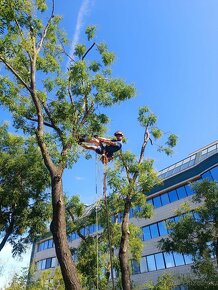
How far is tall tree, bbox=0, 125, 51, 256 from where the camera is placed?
13.9 m

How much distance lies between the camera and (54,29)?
35.7 ft

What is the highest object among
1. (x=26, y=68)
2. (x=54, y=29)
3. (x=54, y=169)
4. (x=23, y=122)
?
(x=54, y=29)

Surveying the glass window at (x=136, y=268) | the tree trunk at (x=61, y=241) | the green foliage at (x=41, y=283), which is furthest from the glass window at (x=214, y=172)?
the tree trunk at (x=61, y=241)

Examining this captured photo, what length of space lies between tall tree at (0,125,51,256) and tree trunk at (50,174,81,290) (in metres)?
7.49

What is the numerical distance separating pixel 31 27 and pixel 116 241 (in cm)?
941

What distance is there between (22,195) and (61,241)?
28.0ft

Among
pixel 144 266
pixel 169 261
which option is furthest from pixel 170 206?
pixel 144 266

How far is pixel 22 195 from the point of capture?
557 inches

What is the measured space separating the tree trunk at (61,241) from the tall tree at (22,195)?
7486 millimetres

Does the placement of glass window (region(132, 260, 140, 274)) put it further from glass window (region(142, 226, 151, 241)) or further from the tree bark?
the tree bark

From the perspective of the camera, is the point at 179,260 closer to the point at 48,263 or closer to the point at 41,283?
the point at 41,283

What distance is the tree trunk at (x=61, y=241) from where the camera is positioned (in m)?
5.74

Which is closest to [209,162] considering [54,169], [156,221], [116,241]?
[156,221]

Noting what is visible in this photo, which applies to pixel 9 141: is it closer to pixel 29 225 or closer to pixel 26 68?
pixel 29 225
